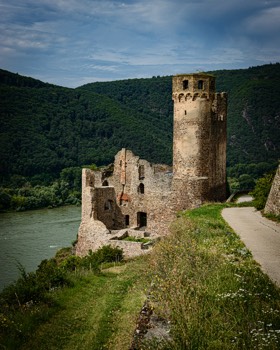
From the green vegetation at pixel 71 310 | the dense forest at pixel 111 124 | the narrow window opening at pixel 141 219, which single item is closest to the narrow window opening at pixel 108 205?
the narrow window opening at pixel 141 219

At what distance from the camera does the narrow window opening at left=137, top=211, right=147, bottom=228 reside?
2952cm

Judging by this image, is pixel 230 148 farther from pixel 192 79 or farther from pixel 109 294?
pixel 109 294

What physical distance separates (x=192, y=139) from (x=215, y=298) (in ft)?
60.7

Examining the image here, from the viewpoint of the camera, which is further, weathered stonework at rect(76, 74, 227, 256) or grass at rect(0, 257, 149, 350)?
weathered stonework at rect(76, 74, 227, 256)

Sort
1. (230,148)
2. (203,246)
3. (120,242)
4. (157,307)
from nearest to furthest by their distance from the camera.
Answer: (157,307)
(203,246)
(120,242)
(230,148)

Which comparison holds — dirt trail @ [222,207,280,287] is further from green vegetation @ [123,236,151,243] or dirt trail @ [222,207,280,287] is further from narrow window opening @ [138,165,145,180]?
narrow window opening @ [138,165,145,180]

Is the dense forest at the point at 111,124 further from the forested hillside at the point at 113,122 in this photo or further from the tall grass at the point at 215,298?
the tall grass at the point at 215,298

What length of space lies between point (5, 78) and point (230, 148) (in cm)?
5704

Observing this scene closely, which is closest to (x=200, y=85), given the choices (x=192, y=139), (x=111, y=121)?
(x=192, y=139)

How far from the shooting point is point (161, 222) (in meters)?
28.0

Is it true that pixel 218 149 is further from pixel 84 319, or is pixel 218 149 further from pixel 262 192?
pixel 84 319

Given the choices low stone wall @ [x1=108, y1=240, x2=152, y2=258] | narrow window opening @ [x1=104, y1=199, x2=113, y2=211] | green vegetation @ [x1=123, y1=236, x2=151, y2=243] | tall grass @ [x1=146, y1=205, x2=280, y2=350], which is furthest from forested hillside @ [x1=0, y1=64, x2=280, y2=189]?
tall grass @ [x1=146, y1=205, x2=280, y2=350]

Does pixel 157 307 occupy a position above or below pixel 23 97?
below

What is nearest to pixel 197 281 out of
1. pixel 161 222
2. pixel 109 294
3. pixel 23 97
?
pixel 109 294
